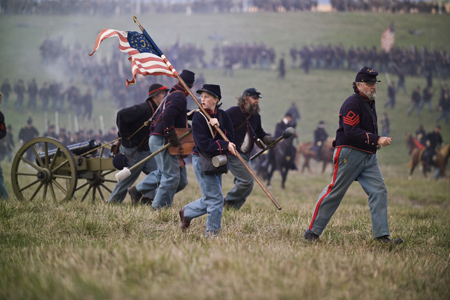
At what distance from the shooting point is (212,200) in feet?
18.2

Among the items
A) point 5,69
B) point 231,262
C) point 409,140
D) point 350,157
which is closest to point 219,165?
point 350,157

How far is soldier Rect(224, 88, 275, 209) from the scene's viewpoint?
725 cm

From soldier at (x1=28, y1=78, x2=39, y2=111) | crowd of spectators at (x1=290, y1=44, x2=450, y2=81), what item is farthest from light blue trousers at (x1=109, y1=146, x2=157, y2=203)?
crowd of spectators at (x1=290, y1=44, x2=450, y2=81)

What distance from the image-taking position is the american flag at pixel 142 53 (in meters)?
6.53

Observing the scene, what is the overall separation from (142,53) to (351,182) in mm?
3020

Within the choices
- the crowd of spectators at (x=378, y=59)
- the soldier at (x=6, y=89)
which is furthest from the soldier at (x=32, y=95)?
the crowd of spectators at (x=378, y=59)

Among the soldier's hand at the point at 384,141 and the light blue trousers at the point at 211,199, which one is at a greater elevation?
the soldier's hand at the point at 384,141

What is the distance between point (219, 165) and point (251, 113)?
2267mm

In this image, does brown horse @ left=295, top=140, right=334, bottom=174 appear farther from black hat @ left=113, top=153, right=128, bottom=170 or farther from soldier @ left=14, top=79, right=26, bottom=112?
soldier @ left=14, top=79, right=26, bottom=112

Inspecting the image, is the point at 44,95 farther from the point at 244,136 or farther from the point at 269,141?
the point at 269,141

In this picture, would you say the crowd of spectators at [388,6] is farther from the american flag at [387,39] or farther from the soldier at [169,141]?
the soldier at [169,141]

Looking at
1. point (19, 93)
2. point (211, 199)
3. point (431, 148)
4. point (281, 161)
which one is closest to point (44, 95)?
point (19, 93)

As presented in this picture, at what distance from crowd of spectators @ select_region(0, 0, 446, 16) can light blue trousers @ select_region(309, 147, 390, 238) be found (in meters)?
36.3

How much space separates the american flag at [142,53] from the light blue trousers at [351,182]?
93.6 inches
